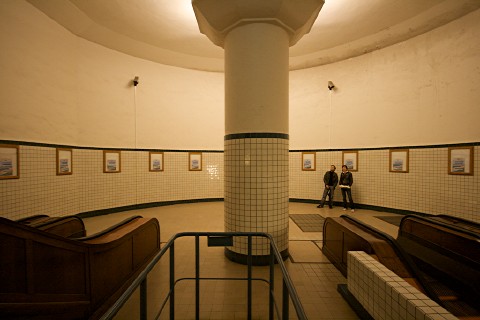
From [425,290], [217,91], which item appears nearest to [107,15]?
[217,91]

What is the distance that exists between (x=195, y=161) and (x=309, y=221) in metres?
4.48

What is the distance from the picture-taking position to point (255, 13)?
11.0 feet

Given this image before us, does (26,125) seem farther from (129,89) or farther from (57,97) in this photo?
(129,89)

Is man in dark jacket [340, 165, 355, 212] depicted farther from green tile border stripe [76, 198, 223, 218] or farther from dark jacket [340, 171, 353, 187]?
green tile border stripe [76, 198, 223, 218]

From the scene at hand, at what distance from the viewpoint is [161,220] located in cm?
584

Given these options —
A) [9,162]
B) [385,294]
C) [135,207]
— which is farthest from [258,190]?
[135,207]

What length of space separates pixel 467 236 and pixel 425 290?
0.99m

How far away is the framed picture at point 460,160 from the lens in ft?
16.5

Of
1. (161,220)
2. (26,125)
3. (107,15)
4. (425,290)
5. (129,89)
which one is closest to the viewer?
(425,290)

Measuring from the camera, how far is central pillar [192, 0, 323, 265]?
3.45 m

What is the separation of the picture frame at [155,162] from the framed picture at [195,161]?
0.99m

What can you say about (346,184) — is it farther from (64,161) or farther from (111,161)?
(64,161)

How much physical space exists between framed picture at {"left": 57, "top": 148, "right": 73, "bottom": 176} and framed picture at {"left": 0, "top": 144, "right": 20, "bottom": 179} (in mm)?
910

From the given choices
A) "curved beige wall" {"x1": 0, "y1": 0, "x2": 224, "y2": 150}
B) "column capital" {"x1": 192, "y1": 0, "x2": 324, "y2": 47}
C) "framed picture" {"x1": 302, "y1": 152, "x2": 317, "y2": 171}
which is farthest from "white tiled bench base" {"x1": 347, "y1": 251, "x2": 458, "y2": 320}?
"curved beige wall" {"x1": 0, "y1": 0, "x2": 224, "y2": 150}
